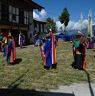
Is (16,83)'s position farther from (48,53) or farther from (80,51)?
(80,51)

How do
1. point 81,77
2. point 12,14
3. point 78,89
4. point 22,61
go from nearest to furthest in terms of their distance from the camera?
point 78,89, point 81,77, point 22,61, point 12,14

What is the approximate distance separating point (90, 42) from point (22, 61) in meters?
11.5

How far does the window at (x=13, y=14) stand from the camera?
113 ft

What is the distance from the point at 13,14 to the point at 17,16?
4.26 feet

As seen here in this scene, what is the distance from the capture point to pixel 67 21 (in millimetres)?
66375

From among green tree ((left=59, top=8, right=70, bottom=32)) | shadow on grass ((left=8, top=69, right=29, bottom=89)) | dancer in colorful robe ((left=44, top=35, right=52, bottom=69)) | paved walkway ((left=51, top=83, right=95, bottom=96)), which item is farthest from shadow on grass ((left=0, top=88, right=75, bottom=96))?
green tree ((left=59, top=8, right=70, bottom=32))

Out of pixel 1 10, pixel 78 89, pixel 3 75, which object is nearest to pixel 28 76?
pixel 3 75

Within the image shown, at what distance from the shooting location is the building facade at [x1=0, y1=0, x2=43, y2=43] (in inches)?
1284

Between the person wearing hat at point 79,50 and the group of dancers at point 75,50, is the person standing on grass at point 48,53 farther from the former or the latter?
the person wearing hat at point 79,50

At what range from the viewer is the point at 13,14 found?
3528 centimetres

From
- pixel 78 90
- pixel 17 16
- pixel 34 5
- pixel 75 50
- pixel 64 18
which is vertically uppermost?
pixel 34 5

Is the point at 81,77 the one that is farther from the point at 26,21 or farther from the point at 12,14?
the point at 26,21

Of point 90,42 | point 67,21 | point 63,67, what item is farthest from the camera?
point 67,21

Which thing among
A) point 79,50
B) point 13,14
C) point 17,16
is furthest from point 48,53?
point 17,16
